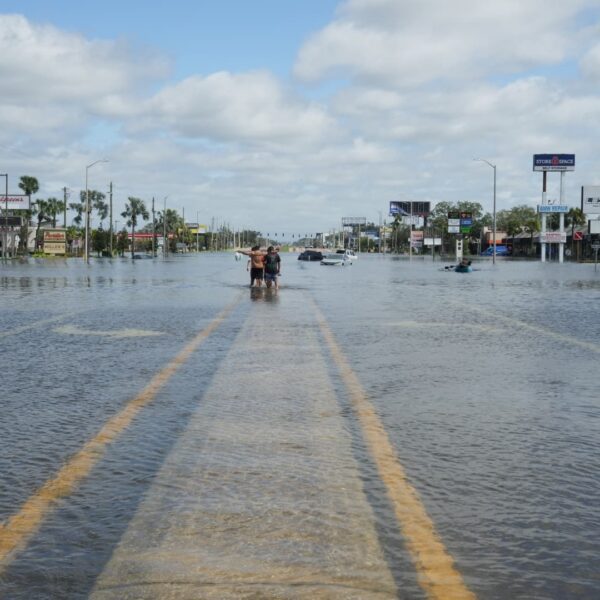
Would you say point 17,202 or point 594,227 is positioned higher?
point 17,202

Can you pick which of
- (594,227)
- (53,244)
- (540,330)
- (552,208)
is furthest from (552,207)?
(540,330)

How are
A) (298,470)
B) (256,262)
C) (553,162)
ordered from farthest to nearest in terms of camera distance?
(553,162), (256,262), (298,470)

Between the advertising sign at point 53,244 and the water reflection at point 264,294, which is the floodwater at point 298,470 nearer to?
the water reflection at point 264,294

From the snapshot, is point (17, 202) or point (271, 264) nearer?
point (271, 264)

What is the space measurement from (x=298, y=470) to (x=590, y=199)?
109 metres

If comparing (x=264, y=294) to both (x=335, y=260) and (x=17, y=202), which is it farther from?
(x=17, y=202)

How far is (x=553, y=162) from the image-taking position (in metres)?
105

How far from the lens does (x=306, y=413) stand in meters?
7.95

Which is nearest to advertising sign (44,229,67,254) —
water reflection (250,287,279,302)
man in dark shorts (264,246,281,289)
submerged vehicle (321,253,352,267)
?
submerged vehicle (321,253,352,267)

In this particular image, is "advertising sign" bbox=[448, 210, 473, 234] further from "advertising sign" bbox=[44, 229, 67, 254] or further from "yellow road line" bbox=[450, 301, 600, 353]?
"yellow road line" bbox=[450, 301, 600, 353]

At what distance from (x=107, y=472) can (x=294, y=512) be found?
4.89ft

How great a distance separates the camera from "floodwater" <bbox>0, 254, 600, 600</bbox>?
4047 millimetres

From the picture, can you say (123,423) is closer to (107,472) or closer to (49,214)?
(107,472)

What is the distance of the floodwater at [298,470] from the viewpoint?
4047 millimetres
